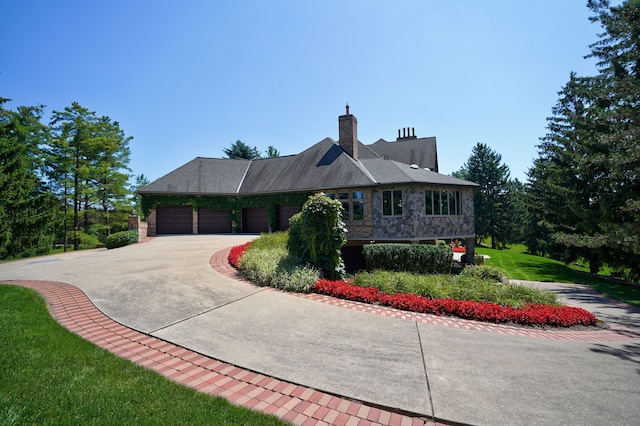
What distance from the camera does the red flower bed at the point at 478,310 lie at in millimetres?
6098

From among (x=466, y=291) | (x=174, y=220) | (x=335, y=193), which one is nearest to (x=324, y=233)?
(x=466, y=291)

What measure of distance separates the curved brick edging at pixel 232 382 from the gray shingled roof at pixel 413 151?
25.7 metres

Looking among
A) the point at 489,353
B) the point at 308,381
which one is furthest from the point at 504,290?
the point at 308,381

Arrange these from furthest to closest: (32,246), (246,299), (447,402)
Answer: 1. (32,246)
2. (246,299)
3. (447,402)

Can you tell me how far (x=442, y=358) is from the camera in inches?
159

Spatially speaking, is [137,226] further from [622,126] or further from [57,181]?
[622,126]

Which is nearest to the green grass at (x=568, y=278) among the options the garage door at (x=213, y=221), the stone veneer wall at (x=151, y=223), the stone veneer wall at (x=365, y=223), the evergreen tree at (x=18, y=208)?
the stone veneer wall at (x=365, y=223)

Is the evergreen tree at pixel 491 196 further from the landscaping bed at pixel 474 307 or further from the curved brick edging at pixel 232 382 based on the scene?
the curved brick edging at pixel 232 382

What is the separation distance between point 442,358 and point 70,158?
99.4 feet

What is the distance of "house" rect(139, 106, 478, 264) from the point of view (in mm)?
16047

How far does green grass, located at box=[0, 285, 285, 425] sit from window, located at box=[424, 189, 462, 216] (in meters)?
15.2

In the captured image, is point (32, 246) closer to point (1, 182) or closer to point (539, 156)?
point (1, 182)

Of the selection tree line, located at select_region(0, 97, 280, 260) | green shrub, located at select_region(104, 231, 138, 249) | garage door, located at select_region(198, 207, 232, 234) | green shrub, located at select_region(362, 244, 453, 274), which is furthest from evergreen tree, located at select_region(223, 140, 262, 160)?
green shrub, located at select_region(362, 244, 453, 274)

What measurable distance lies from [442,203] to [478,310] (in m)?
11.4
